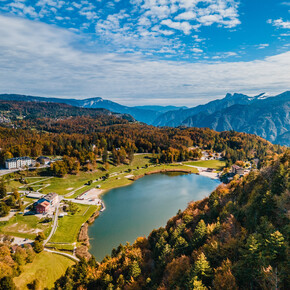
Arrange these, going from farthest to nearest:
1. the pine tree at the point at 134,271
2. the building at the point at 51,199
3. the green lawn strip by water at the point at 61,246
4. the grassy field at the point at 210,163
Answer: the grassy field at the point at 210,163
the building at the point at 51,199
the green lawn strip by water at the point at 61,246
the pine tree at the point at 134,271

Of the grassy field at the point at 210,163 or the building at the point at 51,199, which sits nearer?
the building at the point at 51,199

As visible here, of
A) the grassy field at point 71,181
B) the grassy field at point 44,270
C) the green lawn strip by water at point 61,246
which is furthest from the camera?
the grassy field at point 71,181

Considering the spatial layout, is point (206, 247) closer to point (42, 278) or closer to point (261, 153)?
point (42, 278)

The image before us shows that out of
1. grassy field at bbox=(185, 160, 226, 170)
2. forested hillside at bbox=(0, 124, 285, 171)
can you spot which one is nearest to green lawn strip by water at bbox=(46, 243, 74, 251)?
forested hillside at bbox=(0, 124, 285, 171)

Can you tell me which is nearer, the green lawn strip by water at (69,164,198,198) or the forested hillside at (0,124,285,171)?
the green lawn strip by water at (69,164,198,198)

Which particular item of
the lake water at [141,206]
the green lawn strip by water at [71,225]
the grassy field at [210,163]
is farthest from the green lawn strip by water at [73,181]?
the grassy field at [210,163]

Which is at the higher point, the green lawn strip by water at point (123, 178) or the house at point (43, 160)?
the house at point (43, 160)

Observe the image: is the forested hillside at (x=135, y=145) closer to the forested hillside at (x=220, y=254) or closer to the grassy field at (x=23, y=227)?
the grassy field at (x=23, y=227)

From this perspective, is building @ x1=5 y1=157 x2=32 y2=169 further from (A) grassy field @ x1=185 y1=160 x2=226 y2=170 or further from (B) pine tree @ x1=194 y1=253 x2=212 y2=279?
(B) pine tree @ x1=194 y1=253 x2=212 y2=279
